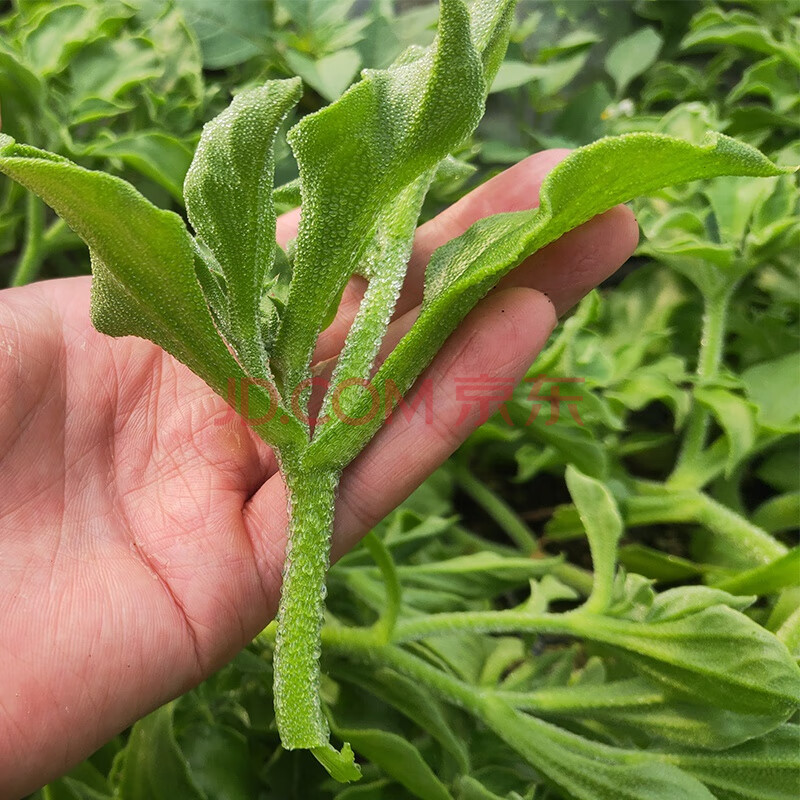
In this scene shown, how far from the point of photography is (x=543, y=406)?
1179 millimetres

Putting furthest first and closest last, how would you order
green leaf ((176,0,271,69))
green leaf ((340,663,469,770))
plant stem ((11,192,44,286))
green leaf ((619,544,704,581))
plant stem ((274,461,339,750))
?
green leaf ((176,0,271,69)) → plant stem ((11,192,44,286)) → green leaf ((619,544,704,581)) → green leaf ((340,663,469,770)) → plant stem ((274,461,339,750))

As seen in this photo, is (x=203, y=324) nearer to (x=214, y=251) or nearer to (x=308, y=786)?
(x=214, y=251)

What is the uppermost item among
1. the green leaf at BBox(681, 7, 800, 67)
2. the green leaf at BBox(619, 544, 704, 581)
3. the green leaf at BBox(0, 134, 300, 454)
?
the green leaf at BBox(0, 134, 300, 454)

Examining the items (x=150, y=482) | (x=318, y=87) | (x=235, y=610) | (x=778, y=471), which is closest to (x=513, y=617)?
(x=235, y=610)

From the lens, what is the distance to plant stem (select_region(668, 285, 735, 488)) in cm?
128

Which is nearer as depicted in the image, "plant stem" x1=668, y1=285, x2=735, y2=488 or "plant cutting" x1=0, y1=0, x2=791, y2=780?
"plant cutting" x1=0, y1=0, x2=791, y2=780

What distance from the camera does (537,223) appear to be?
70cm

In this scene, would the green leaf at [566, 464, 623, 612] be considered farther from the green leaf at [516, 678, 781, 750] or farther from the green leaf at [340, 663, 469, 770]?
the green leaf at [340, 663, 469, 770]

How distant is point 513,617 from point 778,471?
25.9 inches

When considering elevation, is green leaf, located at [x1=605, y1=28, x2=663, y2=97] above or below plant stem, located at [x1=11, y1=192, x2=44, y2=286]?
above

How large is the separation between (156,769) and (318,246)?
0.63 metres

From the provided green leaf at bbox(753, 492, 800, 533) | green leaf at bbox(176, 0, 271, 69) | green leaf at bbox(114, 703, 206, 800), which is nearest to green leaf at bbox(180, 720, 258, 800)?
green leaf at bbox(114, 703, 206, 800)

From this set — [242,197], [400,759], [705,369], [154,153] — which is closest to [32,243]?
[154,153]

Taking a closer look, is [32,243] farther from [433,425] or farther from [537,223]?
[537,223]
